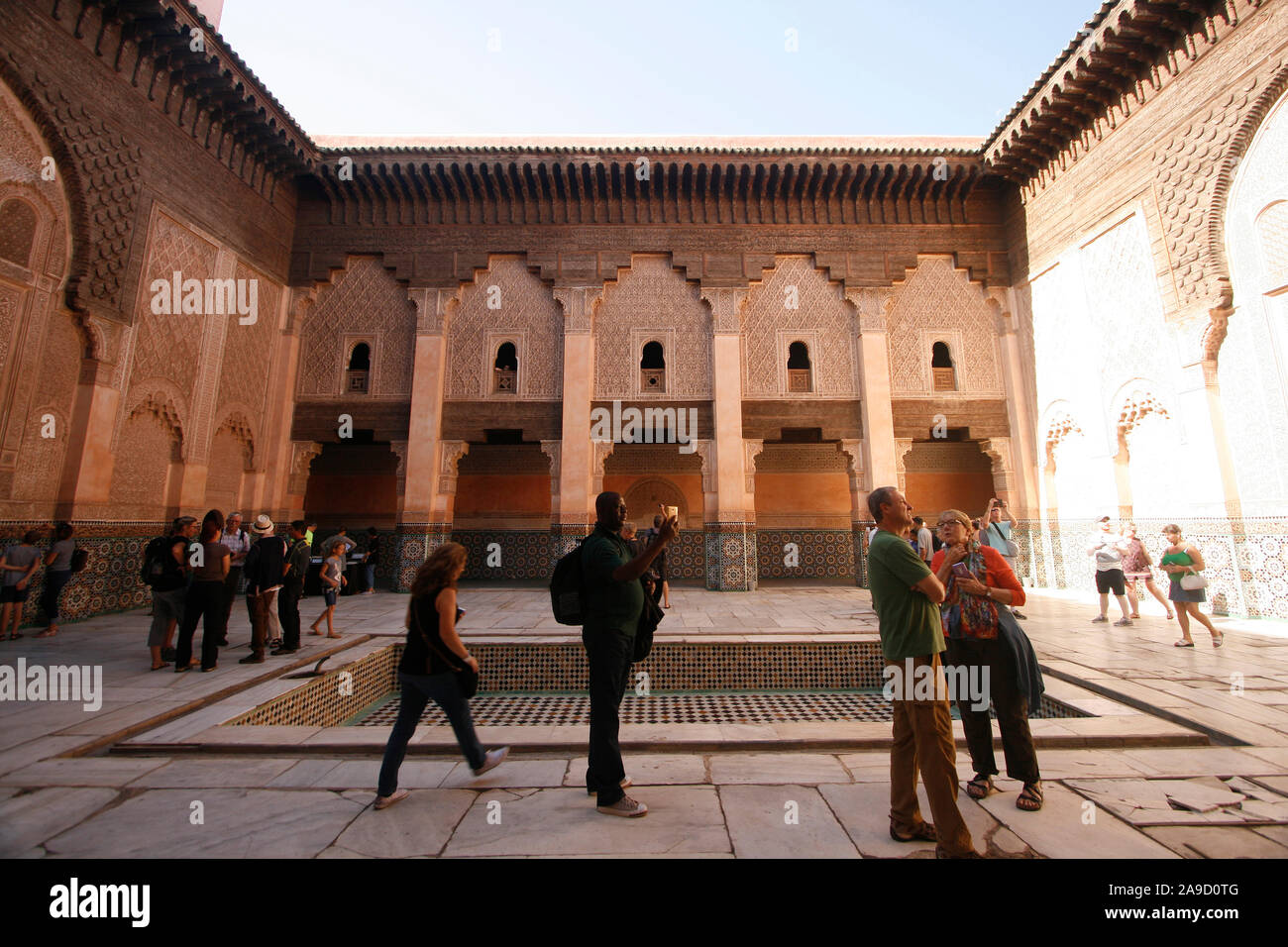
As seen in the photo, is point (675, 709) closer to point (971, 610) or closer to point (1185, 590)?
point (971, 610)

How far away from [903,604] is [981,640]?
58cm

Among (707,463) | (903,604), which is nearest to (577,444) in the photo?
(707,463)

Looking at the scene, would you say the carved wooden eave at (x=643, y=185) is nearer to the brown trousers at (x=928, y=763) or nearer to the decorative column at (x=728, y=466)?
the decorative column at (x=728, y=466)

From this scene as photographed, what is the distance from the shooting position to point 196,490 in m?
7.42

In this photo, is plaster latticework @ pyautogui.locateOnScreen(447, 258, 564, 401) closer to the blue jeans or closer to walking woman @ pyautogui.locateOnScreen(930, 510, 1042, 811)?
the blue jeans

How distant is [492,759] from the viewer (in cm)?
238

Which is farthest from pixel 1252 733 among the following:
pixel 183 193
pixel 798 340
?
pixel 183 193

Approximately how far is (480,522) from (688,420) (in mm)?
4510

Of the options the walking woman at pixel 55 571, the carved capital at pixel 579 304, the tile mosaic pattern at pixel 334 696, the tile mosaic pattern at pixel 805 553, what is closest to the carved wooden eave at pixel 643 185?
the carved capital at pixel 579 304

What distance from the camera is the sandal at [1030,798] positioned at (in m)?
2.00

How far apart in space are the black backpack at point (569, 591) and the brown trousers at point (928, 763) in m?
1.11

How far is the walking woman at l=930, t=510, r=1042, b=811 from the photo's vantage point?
2.13 metres

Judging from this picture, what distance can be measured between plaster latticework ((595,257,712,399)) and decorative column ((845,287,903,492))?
2.46m

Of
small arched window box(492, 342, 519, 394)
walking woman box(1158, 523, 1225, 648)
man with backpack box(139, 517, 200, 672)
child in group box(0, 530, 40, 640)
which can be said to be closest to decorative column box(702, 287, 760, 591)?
small arched window box(492, 342, 519, 394)
